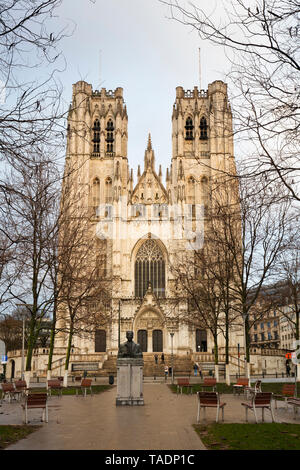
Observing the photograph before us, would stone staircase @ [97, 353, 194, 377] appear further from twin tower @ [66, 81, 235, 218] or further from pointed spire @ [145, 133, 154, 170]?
pointed spire @ [145, 133, 154, 170]

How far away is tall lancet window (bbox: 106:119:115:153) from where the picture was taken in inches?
2089

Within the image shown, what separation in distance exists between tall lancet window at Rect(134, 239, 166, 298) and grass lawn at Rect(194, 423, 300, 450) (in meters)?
39.0

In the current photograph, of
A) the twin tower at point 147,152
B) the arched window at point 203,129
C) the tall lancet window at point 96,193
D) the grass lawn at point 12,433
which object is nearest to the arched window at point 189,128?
the twin tower at point 147,152

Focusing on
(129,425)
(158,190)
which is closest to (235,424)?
(129,425)

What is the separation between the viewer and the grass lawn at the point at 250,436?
7.45 m

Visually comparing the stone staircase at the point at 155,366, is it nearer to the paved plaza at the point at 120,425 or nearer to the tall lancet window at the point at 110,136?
the tall lancet window at the point at 110,136

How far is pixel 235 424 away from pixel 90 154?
4395cm

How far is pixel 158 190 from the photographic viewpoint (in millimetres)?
52781

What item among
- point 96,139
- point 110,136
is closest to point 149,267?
point 110,136

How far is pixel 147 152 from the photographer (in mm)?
54688

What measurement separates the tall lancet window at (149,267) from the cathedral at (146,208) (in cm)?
10

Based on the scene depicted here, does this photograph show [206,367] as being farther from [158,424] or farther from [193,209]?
[158,424]

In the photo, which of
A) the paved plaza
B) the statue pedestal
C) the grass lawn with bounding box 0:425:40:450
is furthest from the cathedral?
the grass lawn with bounding box 0:425:40:450

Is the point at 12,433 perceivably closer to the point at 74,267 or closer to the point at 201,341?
the point at 74,267
